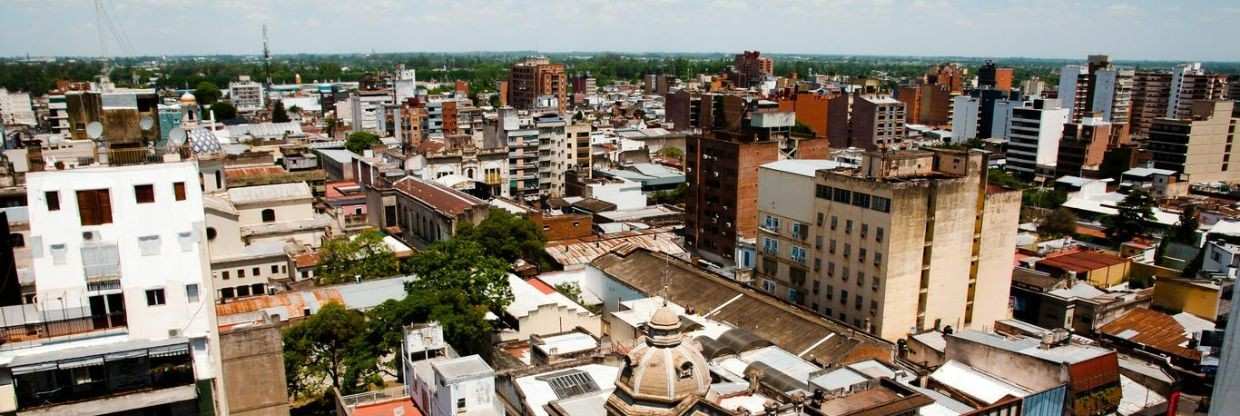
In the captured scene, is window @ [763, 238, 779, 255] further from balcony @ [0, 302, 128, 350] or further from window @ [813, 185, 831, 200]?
balcony @ [0, 302, 128, 350]

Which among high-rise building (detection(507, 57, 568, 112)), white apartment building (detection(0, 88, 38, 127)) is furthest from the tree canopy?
white apartment building (detection(0, 88, 38, 127))

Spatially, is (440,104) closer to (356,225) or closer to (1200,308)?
(356,225)

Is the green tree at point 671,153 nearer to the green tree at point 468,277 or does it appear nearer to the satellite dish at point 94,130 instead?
the green tree at point 468,277

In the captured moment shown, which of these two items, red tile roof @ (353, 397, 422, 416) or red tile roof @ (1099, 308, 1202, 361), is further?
red tile roof @ (1099, 308, 1202, 361)

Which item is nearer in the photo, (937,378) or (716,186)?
(937,378)

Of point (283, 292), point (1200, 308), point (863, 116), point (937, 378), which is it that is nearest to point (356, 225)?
point (283, 292)

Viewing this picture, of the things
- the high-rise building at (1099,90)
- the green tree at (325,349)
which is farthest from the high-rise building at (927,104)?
the green tree at (325,349)

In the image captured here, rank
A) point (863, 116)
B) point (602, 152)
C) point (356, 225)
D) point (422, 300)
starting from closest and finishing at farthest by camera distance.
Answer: point (422, 300)
point (356, 225)
point (602, 152)
point (863, 116)
